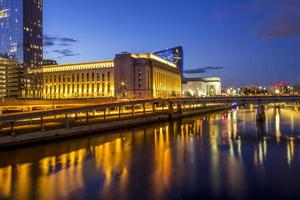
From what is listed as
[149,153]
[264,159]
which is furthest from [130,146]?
[264,159]

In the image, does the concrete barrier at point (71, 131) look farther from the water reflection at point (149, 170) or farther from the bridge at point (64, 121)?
the water reflection at point (149, 170)

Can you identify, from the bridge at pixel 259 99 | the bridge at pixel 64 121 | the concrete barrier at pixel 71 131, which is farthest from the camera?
the bridge at pixel 259 99

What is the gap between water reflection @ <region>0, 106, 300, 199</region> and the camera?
2636 centimetres

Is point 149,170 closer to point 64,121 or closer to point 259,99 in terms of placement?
point 64,121

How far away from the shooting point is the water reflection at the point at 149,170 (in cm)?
2636

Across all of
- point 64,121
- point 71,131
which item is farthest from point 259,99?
point 71,131

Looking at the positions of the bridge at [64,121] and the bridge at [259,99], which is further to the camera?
the bridge at [259,99]

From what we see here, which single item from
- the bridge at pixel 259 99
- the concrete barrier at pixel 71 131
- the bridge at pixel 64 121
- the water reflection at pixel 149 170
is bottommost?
the water reflection at pixel 149 170

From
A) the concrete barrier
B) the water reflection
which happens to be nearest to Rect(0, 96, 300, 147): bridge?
the concrete barrier

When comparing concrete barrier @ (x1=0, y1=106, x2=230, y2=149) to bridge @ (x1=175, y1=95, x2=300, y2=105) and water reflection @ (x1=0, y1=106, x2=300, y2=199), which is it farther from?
bridge @ (x1=175, y1=95, x2=300, y2=105)

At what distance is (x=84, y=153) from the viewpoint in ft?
144

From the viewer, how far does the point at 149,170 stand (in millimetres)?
33844

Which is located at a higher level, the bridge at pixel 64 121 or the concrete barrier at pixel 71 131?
the bridge at pixel 64 121

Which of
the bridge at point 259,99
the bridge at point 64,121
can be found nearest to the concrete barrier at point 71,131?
the bridge at point 64,121
